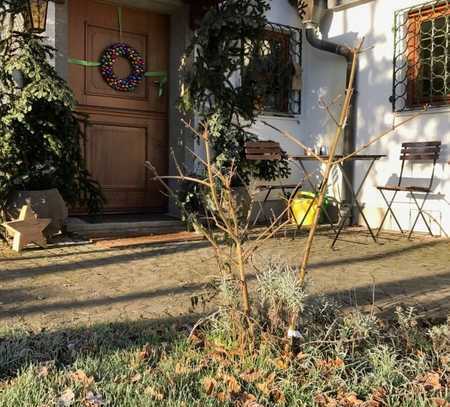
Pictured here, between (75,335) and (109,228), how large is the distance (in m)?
3.37

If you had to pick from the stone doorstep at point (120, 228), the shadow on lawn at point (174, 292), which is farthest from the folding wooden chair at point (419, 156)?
the stone doorstep at point (120, 228)

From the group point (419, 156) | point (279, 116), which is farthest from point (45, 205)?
point (419, 156)

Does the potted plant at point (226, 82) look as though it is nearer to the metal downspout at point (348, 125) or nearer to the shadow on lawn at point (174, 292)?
the metal downspout at point (348, 125)

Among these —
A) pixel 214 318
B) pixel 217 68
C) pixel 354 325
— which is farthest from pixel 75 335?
pixel 217 68

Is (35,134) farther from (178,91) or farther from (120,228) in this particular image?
(178,91)

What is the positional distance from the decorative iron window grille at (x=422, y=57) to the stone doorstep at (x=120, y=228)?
3.33 m

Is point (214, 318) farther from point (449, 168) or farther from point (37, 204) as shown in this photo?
point (449, 168)

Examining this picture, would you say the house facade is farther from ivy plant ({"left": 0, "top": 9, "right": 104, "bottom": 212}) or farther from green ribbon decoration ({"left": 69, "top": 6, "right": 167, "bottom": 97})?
ivy plant ({"left": 0, "top": 9, "right": 104, "bottom": 212})

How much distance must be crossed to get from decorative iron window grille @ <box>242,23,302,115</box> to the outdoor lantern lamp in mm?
3154

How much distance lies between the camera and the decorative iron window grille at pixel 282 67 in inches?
303

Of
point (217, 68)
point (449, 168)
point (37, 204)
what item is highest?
point (217, 68)

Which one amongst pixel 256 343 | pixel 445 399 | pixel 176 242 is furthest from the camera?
pixel 176 242

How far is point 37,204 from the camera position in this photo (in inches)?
199

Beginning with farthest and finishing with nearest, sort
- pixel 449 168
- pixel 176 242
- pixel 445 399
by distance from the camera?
1. pixel 449 168
2. pixel 176 242
3. pixel 445 399
